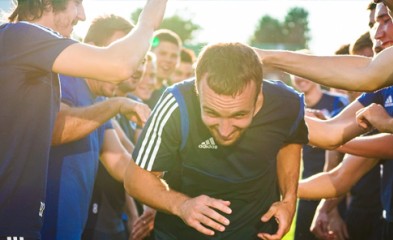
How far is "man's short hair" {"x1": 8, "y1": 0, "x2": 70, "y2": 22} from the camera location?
127 inches

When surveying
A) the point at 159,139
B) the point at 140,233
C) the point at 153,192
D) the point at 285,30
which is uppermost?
the point at 285,30

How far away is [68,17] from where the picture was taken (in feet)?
11.0

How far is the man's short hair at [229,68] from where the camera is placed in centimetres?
317

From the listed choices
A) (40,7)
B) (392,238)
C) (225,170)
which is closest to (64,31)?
(40,7)

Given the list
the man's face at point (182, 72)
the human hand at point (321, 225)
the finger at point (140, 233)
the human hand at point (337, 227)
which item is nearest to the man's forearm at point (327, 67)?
the finger at point (140, 233)

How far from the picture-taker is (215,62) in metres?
3.22

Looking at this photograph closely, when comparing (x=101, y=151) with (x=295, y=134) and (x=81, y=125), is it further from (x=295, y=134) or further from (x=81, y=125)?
(x=295, y=134)

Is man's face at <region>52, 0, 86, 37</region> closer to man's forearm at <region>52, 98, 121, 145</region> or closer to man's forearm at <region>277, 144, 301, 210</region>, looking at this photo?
man's forearm at <region>52, 98, 121, 145</region>

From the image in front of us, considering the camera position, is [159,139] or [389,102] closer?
[159,139]

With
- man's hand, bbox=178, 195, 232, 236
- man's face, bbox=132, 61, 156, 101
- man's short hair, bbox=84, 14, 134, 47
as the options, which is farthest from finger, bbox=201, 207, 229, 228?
man's face, bbox=132, 61, 156, 101

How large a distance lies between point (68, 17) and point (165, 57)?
6.83m

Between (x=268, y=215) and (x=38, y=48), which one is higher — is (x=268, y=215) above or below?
below

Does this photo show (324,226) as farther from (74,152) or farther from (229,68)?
(229,68)

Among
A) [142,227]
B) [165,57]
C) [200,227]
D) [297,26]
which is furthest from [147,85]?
[297,26]
